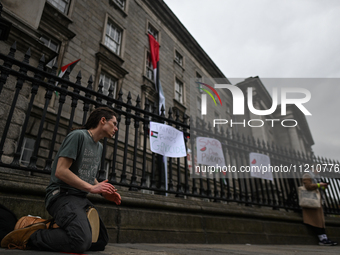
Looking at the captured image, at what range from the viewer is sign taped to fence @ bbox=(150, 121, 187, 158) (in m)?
4.16

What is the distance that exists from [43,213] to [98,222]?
38.3 inches

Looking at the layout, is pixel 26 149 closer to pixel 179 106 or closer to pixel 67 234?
pixel 67 234

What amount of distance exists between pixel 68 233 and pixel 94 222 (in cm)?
28

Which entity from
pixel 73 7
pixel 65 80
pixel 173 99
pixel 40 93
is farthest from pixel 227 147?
pixel 173 99

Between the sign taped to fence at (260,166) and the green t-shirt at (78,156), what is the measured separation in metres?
4.23

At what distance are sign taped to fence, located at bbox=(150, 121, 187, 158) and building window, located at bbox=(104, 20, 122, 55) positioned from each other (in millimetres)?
10892

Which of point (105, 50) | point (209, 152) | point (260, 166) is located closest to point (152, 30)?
point (105, 50)

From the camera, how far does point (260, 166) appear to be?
571 cm

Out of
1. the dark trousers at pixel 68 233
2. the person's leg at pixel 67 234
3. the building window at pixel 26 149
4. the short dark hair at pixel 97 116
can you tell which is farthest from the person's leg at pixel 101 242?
the building window at pixel 26 149

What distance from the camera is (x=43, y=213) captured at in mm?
2646

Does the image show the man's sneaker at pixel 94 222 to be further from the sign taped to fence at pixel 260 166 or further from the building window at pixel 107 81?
the building window at pixel 107 81

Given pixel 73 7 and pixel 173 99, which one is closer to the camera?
pixel 73 7

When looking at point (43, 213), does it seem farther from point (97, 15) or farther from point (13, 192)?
point (97, 15)

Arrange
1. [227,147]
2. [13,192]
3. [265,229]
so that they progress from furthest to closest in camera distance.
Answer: [227,147] < [265,229] < [13,192]
